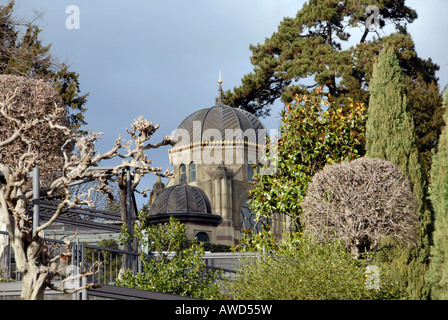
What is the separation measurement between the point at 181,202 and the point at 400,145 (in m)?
20.4

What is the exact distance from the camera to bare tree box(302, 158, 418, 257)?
1708cm

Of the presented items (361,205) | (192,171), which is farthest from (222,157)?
(361,205)

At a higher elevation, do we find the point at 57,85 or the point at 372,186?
the point at 57,85

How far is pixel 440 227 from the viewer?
16.3 m

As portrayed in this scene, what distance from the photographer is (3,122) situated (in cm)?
2262

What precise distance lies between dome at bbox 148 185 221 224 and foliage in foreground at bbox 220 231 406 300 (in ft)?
75.1

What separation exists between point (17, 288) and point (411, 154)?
11479mm

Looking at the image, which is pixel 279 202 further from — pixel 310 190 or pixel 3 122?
pixel 3 122

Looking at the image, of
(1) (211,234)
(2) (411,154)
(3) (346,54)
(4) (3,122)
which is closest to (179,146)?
(1) (211,234)

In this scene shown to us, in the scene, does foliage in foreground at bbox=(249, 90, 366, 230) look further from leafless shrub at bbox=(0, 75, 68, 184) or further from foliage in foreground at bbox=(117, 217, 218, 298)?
leafless shrub at bbox=(0, 75, 68, 184)

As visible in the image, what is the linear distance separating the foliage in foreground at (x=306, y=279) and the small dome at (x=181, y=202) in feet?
A: 76.3

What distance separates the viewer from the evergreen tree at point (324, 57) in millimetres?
36406

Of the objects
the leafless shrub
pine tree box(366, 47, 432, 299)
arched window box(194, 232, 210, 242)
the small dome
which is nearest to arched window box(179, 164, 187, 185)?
the small dome
